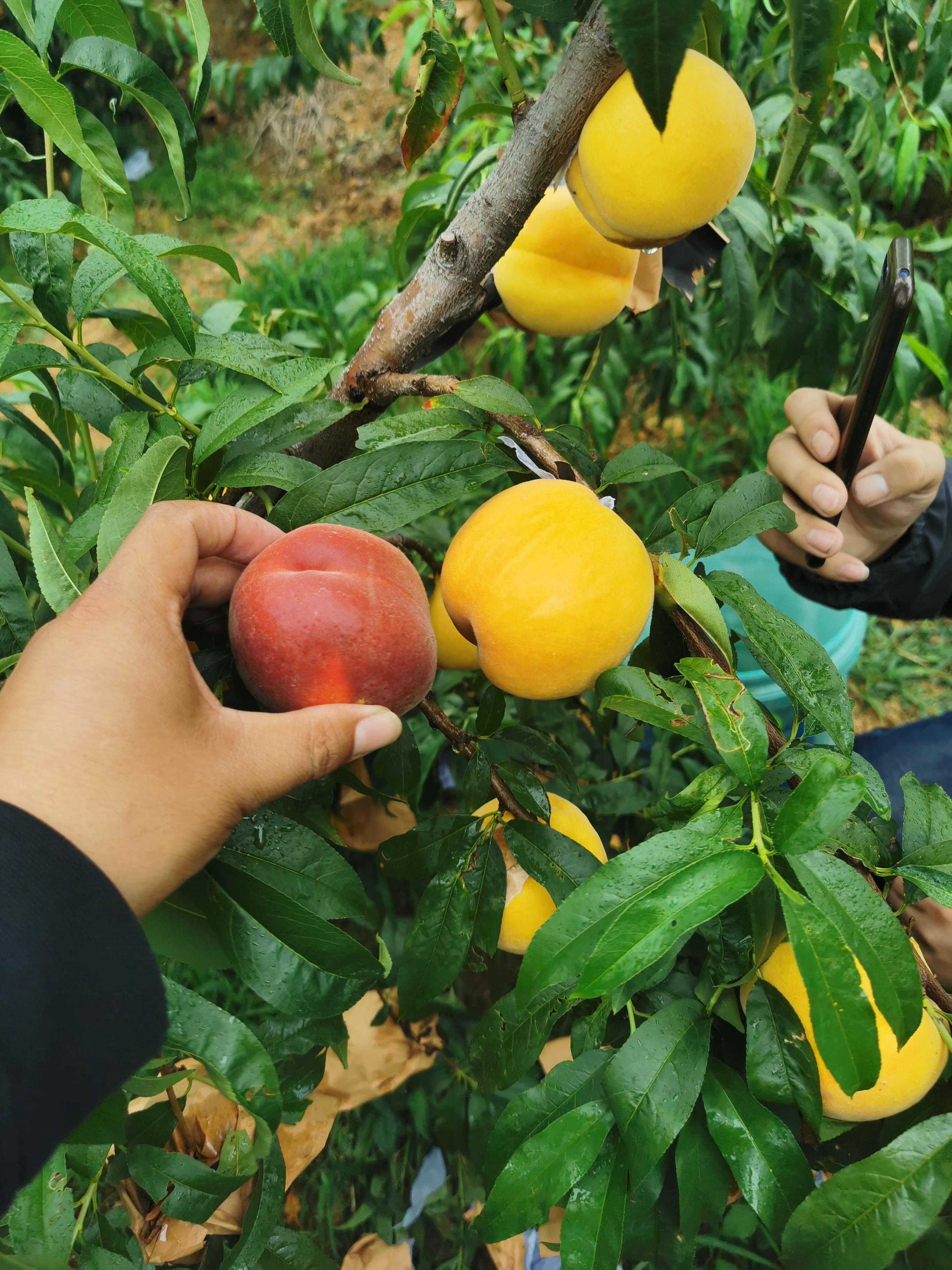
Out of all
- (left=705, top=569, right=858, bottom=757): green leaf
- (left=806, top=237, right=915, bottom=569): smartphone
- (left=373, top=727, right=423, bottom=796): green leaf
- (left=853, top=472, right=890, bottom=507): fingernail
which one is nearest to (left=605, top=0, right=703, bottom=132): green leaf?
(left=705, top=569, right=858, bottom=757): green leaf

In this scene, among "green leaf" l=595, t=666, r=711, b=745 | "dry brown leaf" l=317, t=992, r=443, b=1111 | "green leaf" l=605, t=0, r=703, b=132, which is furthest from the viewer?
"dry brown leaf" l=317, t=992, r=443, b=1111

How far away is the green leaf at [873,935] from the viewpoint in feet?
1.37

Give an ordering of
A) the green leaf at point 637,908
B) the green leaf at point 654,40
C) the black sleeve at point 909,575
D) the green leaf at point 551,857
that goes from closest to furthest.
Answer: the green leaf at point 654,40 → the green leaf at point 637,908 → the green leaf at point 551,857 → the black sleeve at point 909,575

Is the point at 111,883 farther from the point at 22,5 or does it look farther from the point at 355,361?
the point at 22,5

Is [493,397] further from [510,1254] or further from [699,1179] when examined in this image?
[510,1254]

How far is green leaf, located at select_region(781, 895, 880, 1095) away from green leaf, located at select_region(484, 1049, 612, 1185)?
22 centimetres

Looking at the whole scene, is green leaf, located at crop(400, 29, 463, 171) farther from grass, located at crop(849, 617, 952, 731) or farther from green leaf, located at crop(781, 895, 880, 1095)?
grass, located at crop(849, 617, 952, 731)

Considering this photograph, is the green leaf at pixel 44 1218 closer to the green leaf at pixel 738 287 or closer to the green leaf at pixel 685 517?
the green leaf at pixel 685 517

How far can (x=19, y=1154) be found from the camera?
390 mm

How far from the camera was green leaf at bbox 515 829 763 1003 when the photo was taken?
41cm

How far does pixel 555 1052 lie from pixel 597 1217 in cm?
45

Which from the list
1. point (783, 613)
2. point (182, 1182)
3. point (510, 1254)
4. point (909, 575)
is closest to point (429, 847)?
point (182, 1182)

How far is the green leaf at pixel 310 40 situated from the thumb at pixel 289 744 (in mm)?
399

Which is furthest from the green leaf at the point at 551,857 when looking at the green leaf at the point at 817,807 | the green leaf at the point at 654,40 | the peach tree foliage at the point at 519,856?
the green leaf at the point at 654,40
